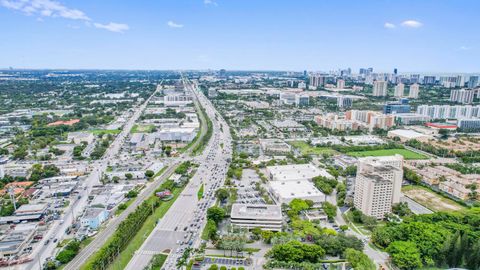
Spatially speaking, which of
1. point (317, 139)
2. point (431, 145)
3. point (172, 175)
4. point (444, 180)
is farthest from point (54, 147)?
point (431, 145)

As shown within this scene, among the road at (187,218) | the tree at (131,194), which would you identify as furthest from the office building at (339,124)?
the tree at (131,194)

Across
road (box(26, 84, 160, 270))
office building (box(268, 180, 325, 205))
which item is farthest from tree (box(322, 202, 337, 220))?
road (box(26, 84, 160, 270))

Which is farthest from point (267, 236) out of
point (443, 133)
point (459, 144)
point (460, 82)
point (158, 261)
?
point (460, 82)

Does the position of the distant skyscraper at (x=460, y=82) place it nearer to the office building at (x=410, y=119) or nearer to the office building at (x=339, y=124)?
the office building at (x=410, y=119)

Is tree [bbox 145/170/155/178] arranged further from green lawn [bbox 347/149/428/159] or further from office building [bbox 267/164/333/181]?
green lawn [bbox 347/149/428/159]

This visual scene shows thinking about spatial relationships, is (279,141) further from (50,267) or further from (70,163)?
(50,267)

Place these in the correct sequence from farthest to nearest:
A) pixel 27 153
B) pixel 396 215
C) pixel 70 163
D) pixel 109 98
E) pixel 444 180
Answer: pixel 109 98
pixel 27 153
pixel 70 163
pixel 444 180
pixel 396 215
